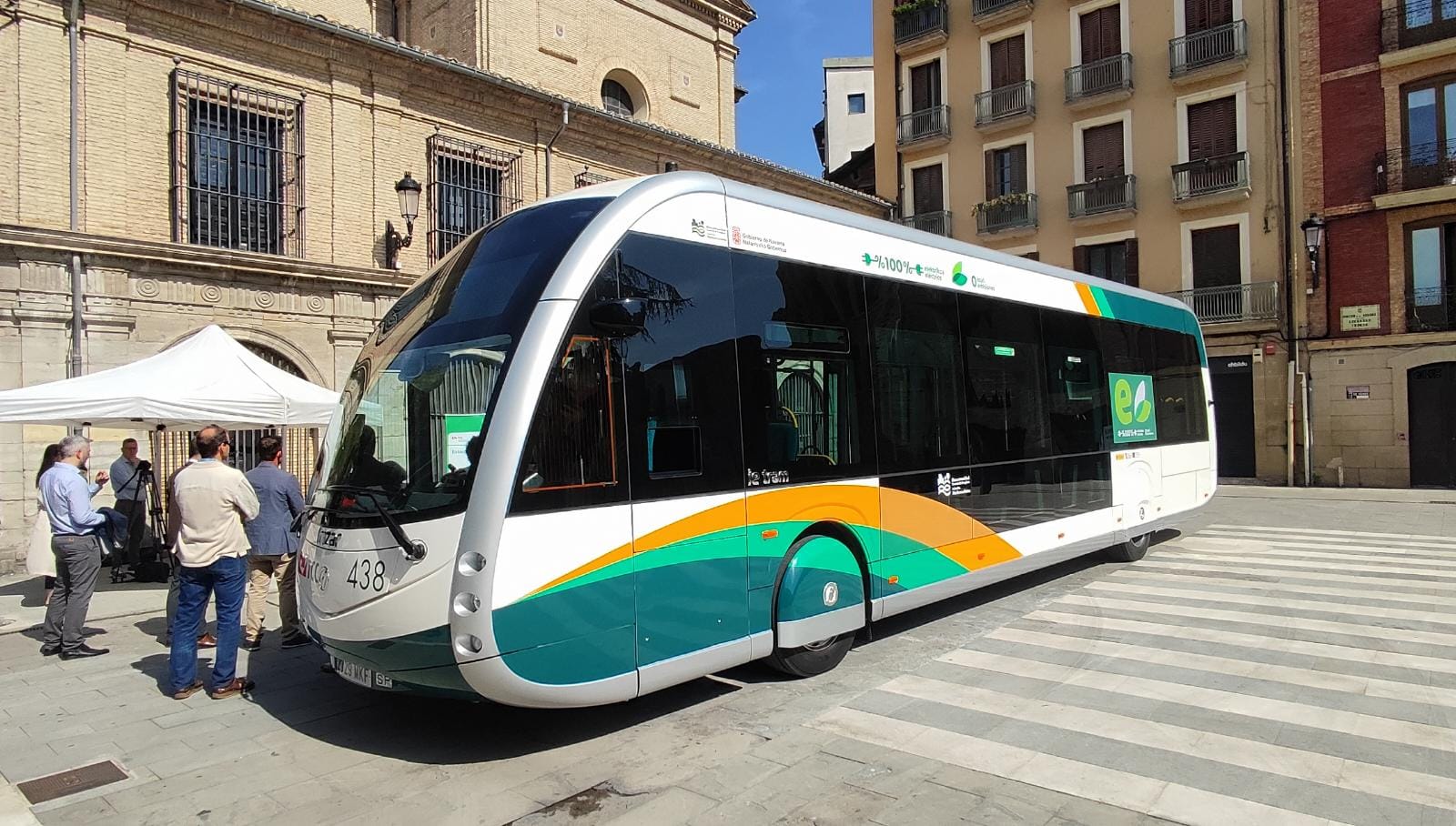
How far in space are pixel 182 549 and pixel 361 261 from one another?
10.1m

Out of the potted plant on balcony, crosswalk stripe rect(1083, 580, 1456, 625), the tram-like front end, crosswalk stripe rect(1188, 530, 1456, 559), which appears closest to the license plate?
the tram-like front end

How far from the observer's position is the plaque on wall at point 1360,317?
2153cm

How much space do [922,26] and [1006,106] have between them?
4468 mm

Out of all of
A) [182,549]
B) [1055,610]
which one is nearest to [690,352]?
[182,549]

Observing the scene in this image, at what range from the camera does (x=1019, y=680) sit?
5.93m

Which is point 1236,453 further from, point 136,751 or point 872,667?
point 136,751

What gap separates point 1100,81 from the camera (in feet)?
84.1

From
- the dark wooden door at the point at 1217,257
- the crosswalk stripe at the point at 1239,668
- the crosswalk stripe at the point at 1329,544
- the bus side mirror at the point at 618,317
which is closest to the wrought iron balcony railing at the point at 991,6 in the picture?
the dark wooden door at the point at 1217,257

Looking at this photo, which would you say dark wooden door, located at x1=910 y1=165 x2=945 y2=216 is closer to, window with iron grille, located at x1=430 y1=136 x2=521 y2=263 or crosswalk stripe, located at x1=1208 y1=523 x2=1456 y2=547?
window with iron grille, located at x1=430 y1=136 x2=521 y2=263

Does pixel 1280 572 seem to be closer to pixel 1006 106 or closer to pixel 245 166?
pixel 245 166

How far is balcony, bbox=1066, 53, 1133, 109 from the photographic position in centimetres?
2509

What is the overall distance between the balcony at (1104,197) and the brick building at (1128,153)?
0.05 m

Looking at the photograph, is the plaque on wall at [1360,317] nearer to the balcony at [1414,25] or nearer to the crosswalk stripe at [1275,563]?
the balcony at [1414,25]

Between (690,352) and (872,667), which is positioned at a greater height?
(690,352)
